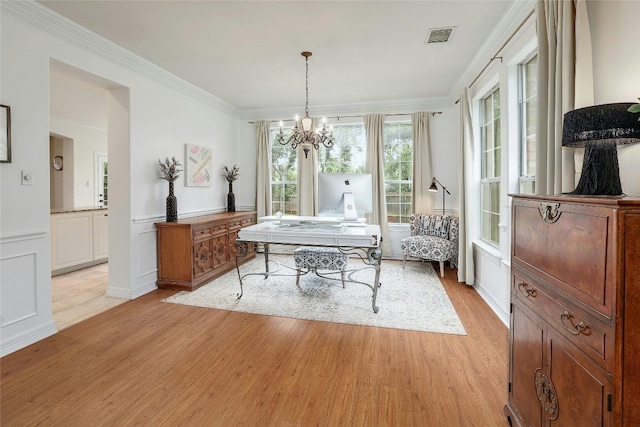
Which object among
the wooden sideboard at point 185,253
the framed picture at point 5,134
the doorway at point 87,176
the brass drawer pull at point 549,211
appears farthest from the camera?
the wooden sideboard at point 185,253

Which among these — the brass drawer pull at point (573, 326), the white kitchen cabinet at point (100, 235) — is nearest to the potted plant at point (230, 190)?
the white kitchen cabinet at point (100, 235)

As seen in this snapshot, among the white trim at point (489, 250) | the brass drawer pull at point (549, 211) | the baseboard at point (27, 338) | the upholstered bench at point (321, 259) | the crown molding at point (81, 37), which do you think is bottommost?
the baseboard at point (27, 338)

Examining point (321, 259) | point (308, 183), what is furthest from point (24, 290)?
point (308, 183)

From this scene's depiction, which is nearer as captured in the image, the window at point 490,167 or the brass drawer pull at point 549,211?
the brass drawer pull at point 549,211

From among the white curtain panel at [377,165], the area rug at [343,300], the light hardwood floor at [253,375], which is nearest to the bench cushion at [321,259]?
the area rug at [343,300]

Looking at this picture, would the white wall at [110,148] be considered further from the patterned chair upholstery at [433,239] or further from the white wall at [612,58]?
the white wall at [612,58]

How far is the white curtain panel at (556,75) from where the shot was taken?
175 centimetres

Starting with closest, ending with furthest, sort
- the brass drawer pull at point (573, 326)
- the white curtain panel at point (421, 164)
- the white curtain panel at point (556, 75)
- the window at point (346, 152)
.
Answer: the brass drawer pull at point (573, 326)
the white curtain panel at point (556, 75)
the white curtain panel at point (421, 164)
the window at point (346, 152)

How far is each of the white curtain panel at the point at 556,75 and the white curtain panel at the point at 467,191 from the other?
6.30ft

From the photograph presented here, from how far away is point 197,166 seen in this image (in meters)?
4.93

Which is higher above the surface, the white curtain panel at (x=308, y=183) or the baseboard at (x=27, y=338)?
the white curtain panel at (x=308, y=183)

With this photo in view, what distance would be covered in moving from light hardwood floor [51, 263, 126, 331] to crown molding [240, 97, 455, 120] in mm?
3790

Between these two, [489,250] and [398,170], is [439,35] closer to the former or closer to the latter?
[489,250]

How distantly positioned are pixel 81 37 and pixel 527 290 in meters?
4.11
